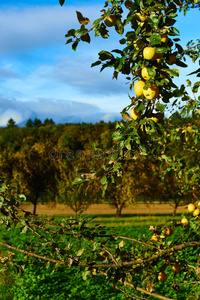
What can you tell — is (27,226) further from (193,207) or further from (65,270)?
(65,270)

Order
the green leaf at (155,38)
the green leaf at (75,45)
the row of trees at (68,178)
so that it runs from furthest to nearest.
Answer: the row of trees at (68,178), the green leaf at (75,45), the green leaf at (155,38)

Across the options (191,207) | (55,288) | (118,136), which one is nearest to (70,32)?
(118,136)

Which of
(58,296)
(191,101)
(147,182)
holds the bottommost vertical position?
(58,296)

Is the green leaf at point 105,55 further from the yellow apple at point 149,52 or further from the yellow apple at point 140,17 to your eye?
the yellow apple at point 140,17

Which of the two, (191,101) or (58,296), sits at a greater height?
(191,101)

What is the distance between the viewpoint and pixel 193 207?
3654mm

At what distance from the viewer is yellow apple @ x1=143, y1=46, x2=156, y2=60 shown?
1691 millimetres

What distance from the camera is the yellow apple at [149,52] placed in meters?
1.69

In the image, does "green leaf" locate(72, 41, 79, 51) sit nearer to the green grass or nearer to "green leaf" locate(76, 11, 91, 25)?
"green leaf" locate(76, 11, 91, 25)

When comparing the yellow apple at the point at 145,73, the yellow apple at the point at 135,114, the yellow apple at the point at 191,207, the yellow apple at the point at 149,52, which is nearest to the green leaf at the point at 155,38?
the yellow apple at the point at 149,52

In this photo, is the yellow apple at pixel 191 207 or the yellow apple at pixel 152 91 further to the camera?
the yellow apple at pixel 191 207

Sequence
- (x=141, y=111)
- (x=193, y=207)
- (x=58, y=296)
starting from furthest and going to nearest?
1. (x=58, y=296)
2. (x=193, y=207)
3. (x=141, y=111)

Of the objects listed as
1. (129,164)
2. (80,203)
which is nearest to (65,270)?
(80,203)

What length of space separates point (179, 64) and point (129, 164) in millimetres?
23457
